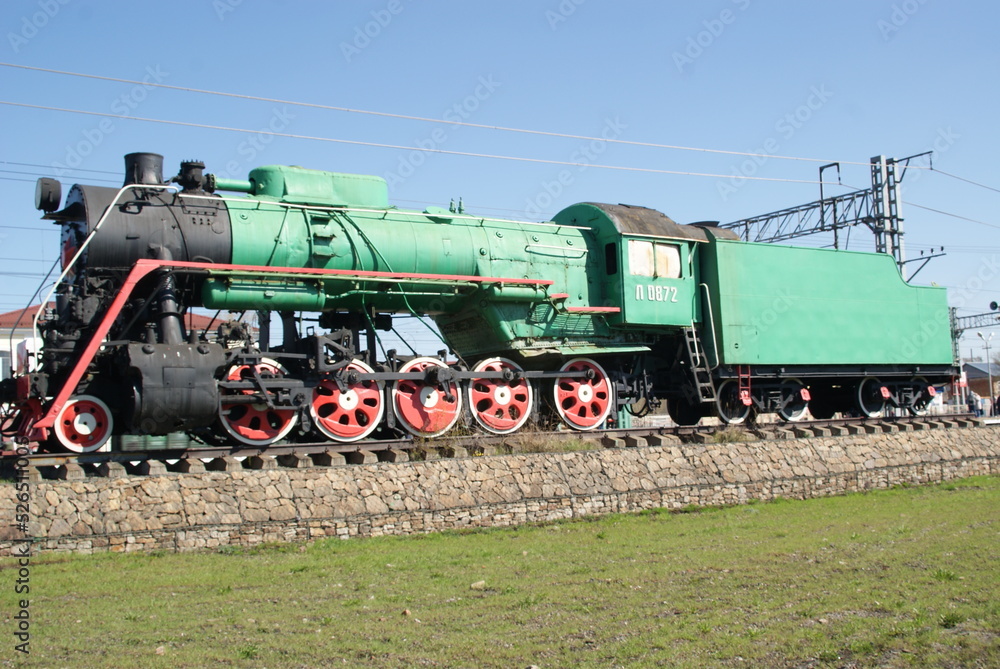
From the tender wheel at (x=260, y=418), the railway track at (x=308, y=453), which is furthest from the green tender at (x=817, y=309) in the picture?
the tender wheel at (x=260, y=418)

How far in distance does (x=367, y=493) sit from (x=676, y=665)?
6.19 m

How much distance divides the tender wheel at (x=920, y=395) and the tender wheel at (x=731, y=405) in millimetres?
5005

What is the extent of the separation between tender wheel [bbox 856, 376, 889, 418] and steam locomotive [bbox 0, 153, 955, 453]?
0.38 feet

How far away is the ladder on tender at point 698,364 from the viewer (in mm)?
16438

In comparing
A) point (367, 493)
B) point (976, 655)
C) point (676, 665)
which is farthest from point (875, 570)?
point (367, 493)

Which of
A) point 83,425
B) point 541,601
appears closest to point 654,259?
point 541,601

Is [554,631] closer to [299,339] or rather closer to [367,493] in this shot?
[367,493]

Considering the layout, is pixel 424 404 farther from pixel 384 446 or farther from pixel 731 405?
pixel 731 405

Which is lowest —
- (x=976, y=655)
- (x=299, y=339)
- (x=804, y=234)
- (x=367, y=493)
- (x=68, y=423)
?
(x=976, y=655)

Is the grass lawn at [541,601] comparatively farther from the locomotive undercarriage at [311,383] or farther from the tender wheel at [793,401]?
the tender wheel at [793,401]

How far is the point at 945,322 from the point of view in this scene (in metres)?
20.6

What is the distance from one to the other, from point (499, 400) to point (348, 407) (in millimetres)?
2626

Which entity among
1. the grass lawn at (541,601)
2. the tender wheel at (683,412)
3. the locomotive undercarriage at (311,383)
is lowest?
the grass lawn at (541,601)

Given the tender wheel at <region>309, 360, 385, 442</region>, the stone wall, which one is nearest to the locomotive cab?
the stone wall
